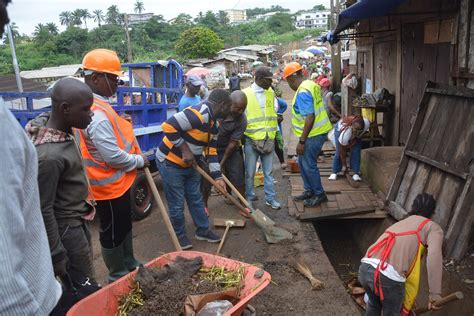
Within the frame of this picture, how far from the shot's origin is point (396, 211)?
16.7 ft

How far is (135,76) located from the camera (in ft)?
28.5

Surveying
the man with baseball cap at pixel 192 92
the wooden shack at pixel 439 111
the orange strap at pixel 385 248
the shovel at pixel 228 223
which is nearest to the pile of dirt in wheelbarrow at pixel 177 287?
the orange strap at pixel 385 248

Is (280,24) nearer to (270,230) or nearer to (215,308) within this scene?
(270,230)

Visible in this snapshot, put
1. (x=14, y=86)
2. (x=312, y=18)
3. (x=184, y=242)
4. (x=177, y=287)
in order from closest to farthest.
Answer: (x=177, y=287), (x=184, y=242), (x=14, y=86), (x=312, y=18)

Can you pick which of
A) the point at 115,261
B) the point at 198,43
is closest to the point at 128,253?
the point at 115,261

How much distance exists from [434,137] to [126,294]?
3911 mm

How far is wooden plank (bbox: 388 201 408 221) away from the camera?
4934 mm

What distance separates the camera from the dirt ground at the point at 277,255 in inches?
141

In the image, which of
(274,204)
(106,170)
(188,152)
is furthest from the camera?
(274,204)

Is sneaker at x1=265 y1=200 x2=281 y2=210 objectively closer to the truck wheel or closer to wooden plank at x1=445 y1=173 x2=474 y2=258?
the truck wheel

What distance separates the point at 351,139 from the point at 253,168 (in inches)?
71.6

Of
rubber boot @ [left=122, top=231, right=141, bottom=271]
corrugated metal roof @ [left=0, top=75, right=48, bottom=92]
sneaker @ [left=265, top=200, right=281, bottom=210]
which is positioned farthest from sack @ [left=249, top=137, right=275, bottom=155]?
corrugated metal roof @ [left=0, top=75, right=48, bottom=92]

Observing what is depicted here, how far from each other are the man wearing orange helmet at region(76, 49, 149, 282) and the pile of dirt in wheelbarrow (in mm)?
736

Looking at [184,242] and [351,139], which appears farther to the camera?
[351,139]
